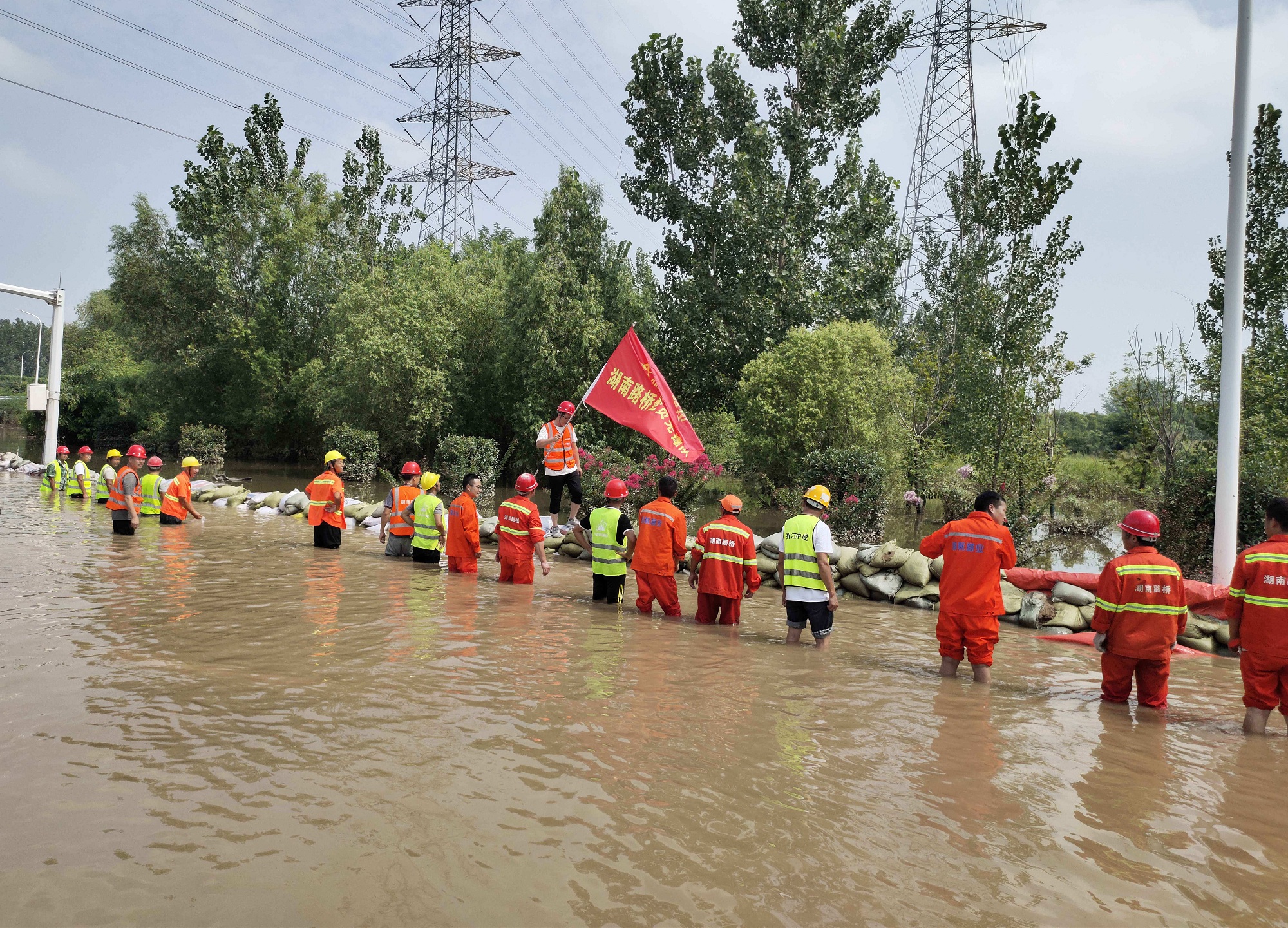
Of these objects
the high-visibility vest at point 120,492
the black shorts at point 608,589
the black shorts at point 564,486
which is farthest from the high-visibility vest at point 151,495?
the black shorts at point 608,589

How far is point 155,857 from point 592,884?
6.34 ft

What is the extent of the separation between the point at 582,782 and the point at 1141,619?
4762mm

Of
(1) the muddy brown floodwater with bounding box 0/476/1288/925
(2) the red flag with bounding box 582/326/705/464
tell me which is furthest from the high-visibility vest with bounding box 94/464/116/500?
(2) the red flag with bounding box 582/326/705/464

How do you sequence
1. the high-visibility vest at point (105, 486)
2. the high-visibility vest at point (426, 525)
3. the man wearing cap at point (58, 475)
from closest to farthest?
the high-visibility vest at point (426, 525)
the high-visibility vest at point (105, 486)
the man wearing cap at point (58, 475)

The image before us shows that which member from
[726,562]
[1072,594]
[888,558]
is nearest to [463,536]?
[726,562]

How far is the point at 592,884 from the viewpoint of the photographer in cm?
371

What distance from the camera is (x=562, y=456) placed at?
14586mm

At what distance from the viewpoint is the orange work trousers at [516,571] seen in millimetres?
11227

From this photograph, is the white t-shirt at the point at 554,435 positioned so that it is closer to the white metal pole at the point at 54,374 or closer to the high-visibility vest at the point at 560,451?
the high-visibility vest at the point at 560,451

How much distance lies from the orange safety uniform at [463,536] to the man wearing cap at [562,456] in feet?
8.88

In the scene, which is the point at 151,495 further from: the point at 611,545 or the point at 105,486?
the point at 611,545

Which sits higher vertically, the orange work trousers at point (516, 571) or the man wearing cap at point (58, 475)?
the man wearing cap at point (58, 475)

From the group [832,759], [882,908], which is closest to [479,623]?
[832,759]

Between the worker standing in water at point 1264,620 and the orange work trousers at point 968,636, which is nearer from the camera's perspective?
the worker standing in water at point 1264,620
